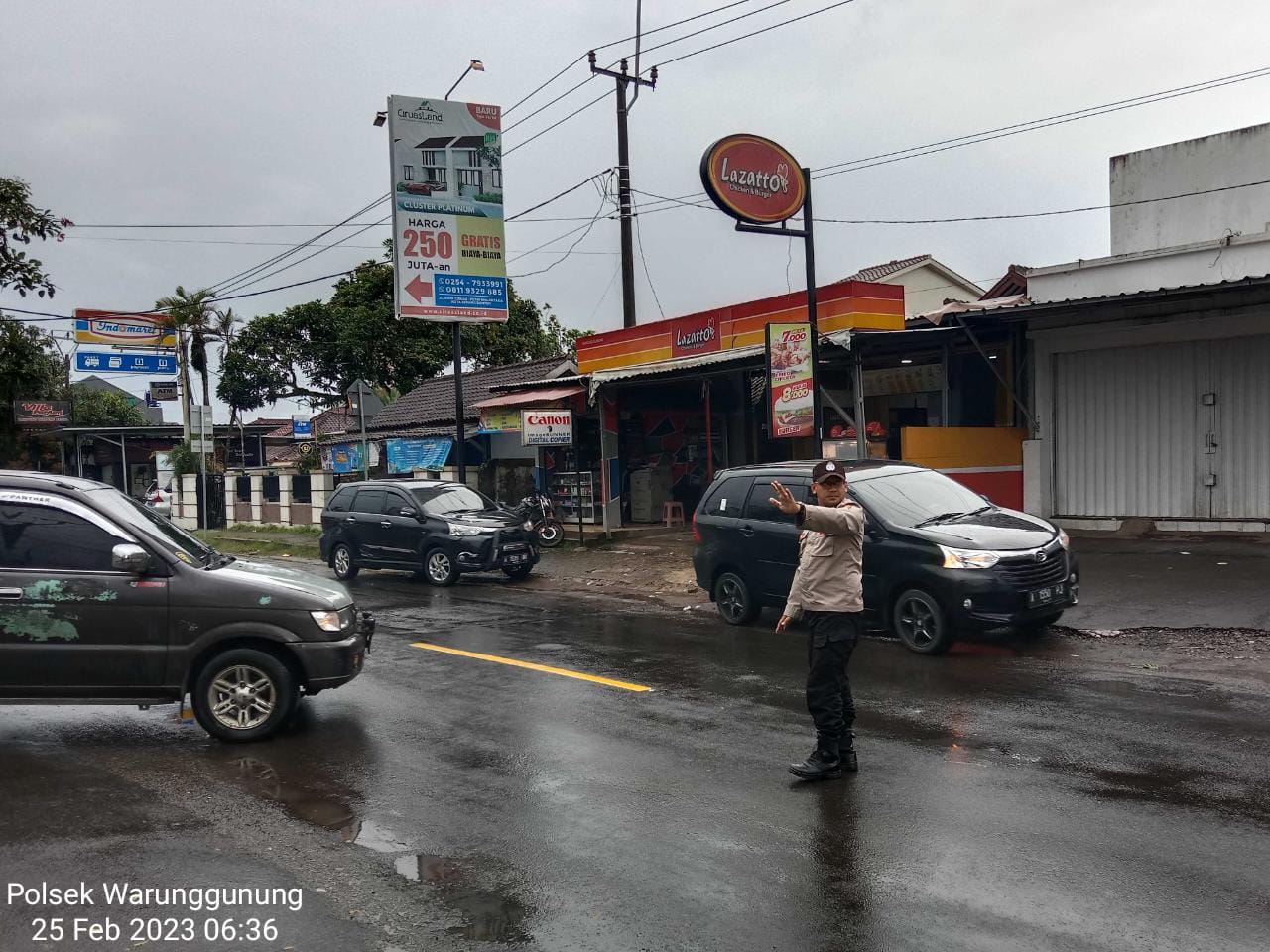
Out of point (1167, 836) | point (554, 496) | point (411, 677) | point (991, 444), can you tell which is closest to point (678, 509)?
point (554, 496)

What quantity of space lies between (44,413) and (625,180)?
41.2m

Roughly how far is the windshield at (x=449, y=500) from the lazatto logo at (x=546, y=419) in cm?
327

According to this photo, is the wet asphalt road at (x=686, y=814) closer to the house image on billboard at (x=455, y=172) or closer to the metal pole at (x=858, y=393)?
the metal pole at (x=858, y=393)

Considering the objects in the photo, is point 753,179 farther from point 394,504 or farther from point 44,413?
point 44,413

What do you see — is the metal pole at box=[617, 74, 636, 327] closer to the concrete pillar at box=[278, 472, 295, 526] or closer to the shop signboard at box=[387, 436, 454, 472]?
the shop signboard at box=[387, 436, 454, 472]

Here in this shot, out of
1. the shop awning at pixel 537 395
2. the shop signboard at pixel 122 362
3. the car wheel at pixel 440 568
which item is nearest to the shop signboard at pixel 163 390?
the shop signboard at pixel 122 362

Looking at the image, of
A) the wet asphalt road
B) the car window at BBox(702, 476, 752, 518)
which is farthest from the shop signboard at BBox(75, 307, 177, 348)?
the wet asphalt road

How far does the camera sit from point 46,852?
191 inches

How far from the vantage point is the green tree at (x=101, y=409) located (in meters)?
64.4

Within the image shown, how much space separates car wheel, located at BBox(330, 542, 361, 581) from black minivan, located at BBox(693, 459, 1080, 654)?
8.48 meters

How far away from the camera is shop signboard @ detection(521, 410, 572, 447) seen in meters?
21.0

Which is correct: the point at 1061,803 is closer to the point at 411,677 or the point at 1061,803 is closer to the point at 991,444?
the point at 411,677

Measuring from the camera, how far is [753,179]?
14.2 meters

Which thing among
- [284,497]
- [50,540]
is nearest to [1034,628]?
[50,540]
